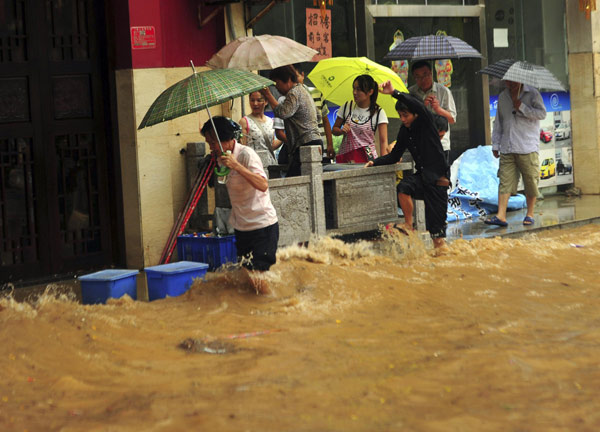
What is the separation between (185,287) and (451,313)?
2.60 m

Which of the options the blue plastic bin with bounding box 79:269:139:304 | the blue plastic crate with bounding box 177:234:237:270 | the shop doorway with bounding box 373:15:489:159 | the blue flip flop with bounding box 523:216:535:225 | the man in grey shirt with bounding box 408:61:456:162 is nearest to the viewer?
the blue plastic bin with bounding box 79:269:139:304

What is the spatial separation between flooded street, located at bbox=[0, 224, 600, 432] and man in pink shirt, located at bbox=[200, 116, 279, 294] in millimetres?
403

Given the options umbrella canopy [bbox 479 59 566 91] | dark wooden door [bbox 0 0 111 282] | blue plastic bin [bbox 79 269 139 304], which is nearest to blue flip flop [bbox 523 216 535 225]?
umbrella canopy [bbox 479 59 566 91]

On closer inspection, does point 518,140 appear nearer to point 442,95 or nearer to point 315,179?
point 442,95

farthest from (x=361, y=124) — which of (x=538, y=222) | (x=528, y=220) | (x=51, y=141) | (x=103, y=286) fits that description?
(x=103, y=286)

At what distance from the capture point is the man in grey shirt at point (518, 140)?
12.8 metres

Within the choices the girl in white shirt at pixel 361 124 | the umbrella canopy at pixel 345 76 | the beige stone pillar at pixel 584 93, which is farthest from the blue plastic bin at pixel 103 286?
the beige stone pillar at pixel 584 93

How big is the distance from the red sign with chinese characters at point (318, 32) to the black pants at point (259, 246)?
5.38 metres

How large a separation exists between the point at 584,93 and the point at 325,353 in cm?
1171

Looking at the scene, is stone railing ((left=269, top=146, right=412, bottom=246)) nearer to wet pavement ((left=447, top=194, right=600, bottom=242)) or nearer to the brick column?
the brick column

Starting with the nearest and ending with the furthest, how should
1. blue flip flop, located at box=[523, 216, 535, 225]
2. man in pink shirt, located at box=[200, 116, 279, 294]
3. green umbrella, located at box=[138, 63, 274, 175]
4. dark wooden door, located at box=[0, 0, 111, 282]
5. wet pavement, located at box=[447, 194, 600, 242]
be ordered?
man in pink shirt, located at box=[200, 116, 279, 294] → green umbrella, located at box=[138, 63, 274, 175] → dark wooden door, located at box=[0, 0, 111, 282] → wet pavement, located at box=[447, 194, 600, 242] → blue flip flop, located at box=[523, 216, 535, 225]

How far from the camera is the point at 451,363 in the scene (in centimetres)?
655

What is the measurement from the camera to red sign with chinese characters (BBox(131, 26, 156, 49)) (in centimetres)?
1070

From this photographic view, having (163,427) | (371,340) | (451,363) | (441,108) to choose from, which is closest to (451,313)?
(371,340)
